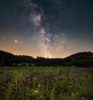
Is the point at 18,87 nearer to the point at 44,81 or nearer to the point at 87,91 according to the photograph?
the point at 44,81

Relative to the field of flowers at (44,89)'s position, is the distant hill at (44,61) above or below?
above

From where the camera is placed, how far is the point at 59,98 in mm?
13250

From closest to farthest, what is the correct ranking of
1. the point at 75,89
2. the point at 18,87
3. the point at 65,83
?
the point at 18,87
the point at 75,89
the point at 65,83

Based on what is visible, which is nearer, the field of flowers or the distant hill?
the field of flowers

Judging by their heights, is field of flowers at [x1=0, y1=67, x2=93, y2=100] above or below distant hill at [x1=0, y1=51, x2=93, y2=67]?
below

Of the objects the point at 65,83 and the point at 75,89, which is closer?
the point at 75,89

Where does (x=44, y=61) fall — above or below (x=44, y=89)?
above

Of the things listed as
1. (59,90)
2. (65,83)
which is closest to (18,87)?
(59,90)

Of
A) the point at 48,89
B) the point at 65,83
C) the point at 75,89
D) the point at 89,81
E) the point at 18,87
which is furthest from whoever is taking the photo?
the point at 89,81

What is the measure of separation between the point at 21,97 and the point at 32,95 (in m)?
0.41

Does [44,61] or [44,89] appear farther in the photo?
[44,61]

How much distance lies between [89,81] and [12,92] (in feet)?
22.2

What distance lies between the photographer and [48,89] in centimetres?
1444

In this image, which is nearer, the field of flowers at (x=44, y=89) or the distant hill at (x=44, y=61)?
the field of flowers at (x=44, y=89)
